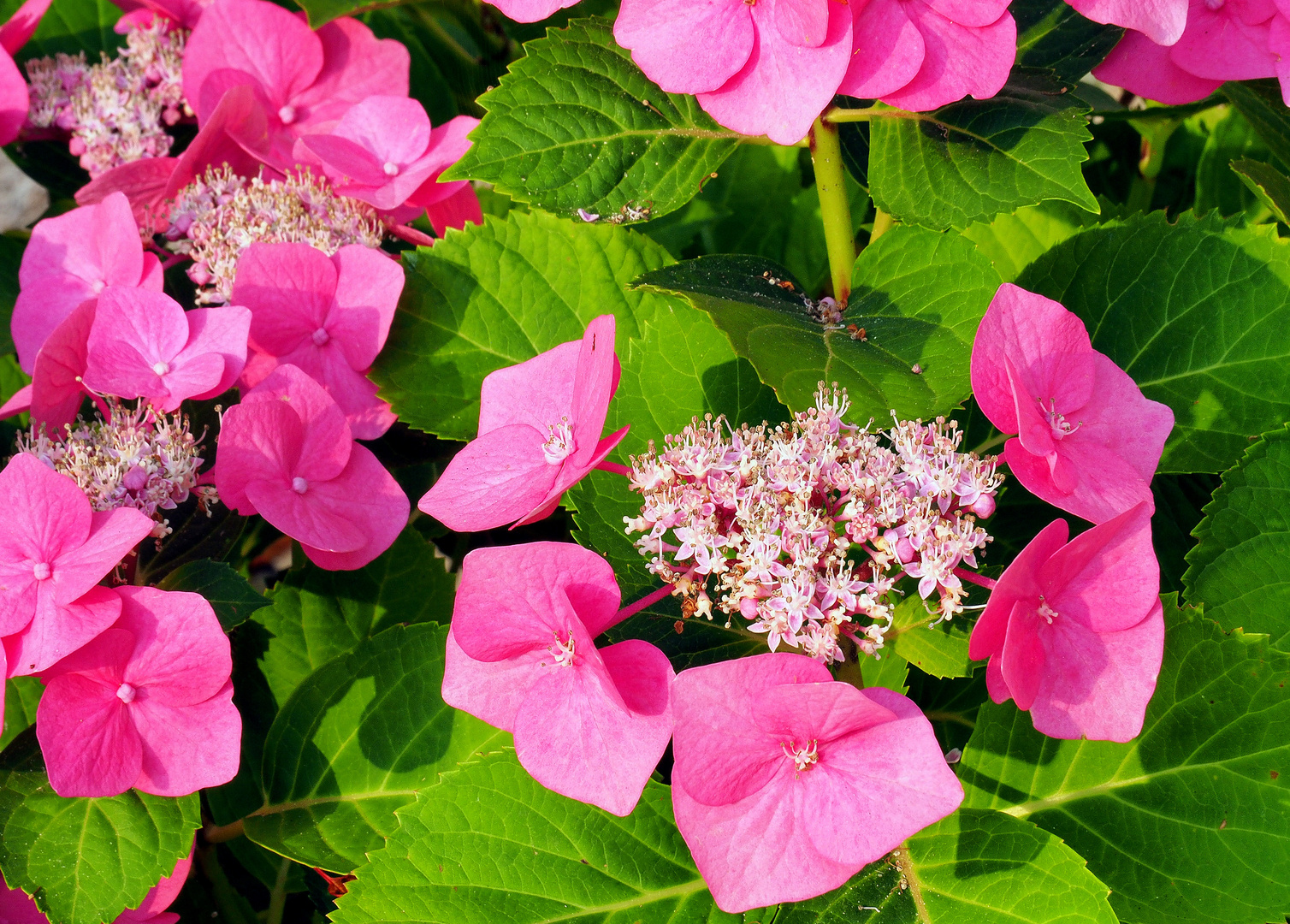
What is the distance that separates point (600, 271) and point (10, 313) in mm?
731

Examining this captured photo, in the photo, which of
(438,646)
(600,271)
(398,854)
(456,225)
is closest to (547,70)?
(600,271)

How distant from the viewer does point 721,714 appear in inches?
25.1

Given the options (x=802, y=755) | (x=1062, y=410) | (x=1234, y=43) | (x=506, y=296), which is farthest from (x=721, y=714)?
(x=1234, y=43)

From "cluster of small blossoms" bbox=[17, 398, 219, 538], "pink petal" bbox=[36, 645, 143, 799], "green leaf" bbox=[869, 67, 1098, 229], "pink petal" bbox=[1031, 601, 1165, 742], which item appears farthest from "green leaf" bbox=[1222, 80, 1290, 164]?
"pink petal" bbox=[36, 645, 143, 799]

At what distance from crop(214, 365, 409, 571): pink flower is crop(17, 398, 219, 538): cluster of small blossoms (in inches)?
1.6

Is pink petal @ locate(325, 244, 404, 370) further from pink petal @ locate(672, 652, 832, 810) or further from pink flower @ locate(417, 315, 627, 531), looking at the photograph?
pink petal @ locate(672, 652, 832, 810)

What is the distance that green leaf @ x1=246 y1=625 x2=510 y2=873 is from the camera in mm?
1017

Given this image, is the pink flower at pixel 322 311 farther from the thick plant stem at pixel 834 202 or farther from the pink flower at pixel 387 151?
the thick plant stem at pixel 834 202

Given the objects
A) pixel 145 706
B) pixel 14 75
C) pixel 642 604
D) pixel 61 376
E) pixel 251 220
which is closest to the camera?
pixel 642 604

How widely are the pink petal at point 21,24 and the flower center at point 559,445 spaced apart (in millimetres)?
923

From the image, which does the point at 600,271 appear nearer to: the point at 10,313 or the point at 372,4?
the point at 372,4

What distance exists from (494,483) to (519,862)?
31cm

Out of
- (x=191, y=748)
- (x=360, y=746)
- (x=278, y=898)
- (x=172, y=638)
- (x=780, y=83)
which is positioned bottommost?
(x=278, y=898)

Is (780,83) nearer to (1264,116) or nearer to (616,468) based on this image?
(616,468)
